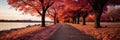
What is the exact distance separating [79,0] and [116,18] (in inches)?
3220

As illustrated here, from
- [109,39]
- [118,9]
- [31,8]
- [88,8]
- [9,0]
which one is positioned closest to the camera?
[109,39]

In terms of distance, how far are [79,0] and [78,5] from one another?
1.25m

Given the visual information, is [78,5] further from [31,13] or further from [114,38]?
[114,38]

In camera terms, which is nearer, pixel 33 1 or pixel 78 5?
pixel 33 1

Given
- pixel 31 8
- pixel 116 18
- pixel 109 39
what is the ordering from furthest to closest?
pixel 116 18 → pixel 31 8 → pixel 109 39

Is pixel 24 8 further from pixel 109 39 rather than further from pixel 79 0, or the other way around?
pixel 109 39

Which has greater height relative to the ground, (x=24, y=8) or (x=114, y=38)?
(x=24, y=8)

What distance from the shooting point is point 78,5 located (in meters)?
49.9

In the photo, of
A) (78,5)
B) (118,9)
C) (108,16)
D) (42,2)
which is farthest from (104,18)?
(42,2)

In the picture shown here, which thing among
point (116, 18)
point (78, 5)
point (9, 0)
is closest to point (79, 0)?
point (78, 5)

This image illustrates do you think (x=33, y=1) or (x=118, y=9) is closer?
(x=33, y=1)

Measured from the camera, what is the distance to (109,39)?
16828 mm

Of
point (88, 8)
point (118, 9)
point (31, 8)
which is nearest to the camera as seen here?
point (31, 8)

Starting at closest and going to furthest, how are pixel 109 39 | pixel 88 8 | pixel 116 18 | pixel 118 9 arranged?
pixel 109 39, pixel 88 8, pixel 116 18, pixel 118 9
